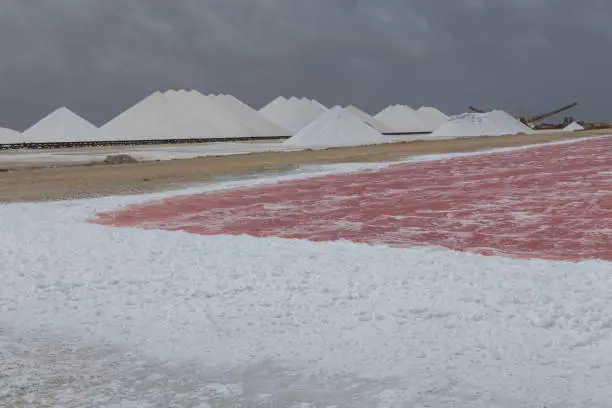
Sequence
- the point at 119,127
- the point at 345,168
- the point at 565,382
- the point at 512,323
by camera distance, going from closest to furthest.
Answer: the point at 565,382, the point at 512,323, the point at 345,168, the point at 119,127

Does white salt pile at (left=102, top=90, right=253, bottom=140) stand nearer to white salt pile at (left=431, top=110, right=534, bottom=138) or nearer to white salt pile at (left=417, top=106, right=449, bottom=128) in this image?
white salt pile at (left=431, top=110, right=534, bottom=138)

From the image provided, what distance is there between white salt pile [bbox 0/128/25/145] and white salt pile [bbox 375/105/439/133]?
5501 centimetres

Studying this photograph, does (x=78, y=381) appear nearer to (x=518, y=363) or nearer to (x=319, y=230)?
(x=518, y=363)

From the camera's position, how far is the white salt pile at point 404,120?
111m

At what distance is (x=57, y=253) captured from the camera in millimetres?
8578

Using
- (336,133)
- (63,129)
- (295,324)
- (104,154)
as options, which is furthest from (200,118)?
(295,324)

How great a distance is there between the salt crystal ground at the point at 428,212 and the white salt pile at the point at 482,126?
1668 inches

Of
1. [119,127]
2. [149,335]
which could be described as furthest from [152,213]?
[119,127]

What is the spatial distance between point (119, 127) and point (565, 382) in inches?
3308

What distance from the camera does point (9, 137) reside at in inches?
2766

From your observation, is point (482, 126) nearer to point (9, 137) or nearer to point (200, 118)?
point (200, 118)

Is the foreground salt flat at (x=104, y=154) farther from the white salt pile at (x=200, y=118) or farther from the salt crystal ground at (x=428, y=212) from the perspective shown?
the white salt pile at (x=200, y=118)

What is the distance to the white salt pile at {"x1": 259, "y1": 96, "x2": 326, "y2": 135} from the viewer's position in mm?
102562

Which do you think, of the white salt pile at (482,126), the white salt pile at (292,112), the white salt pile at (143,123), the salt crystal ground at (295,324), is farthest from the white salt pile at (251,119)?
the salt crystal ground at (295,324)
